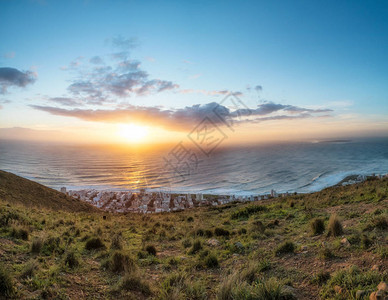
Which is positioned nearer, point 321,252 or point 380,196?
point 321,252

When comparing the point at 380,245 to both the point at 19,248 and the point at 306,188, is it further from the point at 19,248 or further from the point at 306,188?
the point at 306,188

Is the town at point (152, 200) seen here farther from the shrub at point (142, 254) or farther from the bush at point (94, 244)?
the shrub at point (142, 254)

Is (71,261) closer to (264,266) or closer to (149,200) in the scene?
(264,266)

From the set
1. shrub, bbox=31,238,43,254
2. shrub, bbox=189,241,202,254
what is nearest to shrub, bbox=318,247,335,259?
shrub, bbox=189,241,202,254

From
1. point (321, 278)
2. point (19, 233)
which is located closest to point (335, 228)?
point (321, 278)

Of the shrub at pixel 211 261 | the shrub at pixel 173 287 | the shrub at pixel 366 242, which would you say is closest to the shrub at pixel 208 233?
the shrub at pixel 211 261

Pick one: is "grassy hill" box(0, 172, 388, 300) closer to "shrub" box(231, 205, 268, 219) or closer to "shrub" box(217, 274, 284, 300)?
"shrub" box(217, 274, 284, 300)

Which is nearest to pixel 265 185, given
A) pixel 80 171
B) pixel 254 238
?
pixel 254 238
